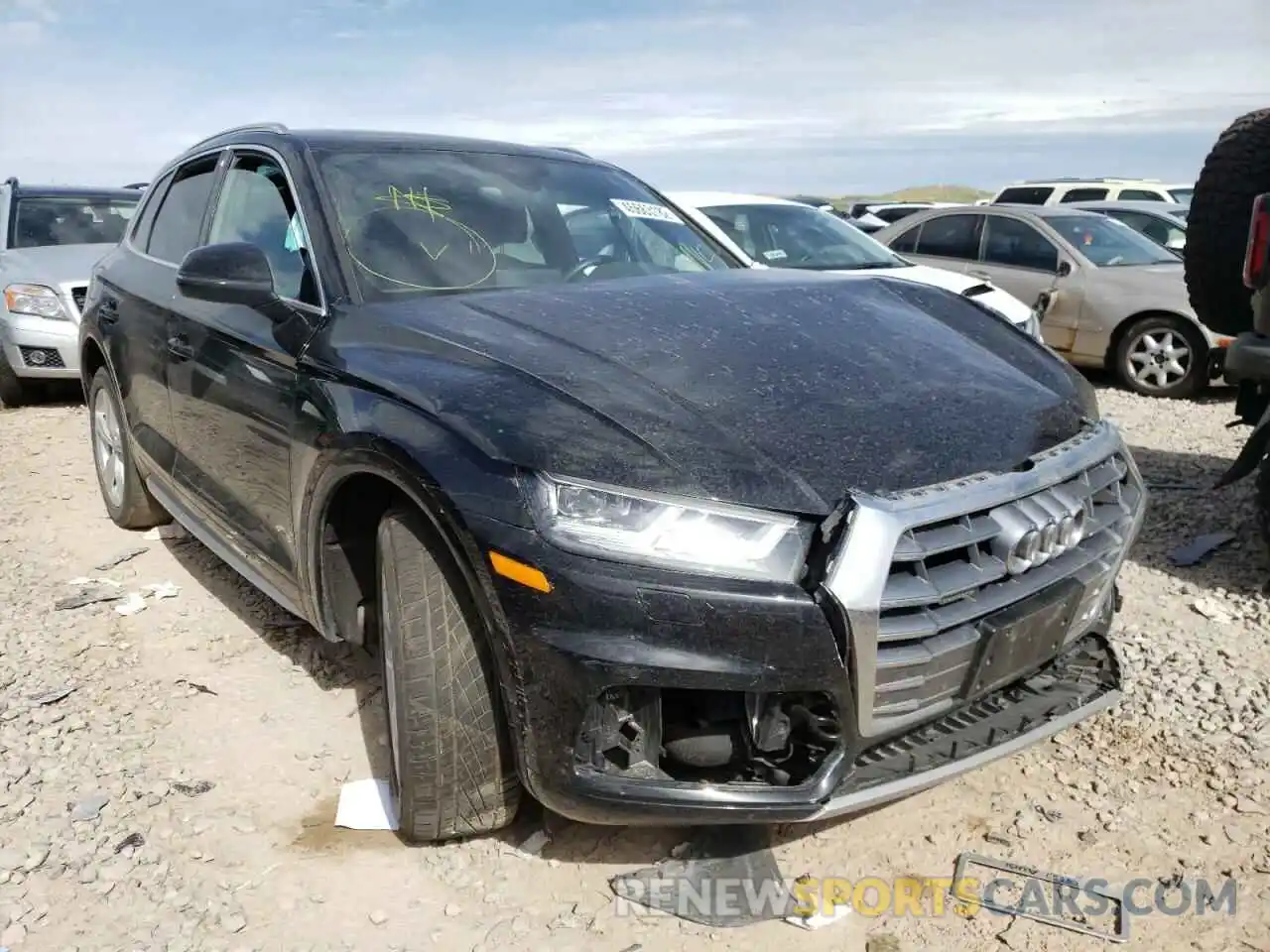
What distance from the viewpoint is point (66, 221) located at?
371 inches

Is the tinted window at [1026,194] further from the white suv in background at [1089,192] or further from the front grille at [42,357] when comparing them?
the front grille at [42,357]

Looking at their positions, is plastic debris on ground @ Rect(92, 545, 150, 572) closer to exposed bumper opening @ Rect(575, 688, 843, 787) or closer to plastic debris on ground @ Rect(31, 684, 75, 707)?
plastic debris on ground @ Rect(31, 684, 75, 707)

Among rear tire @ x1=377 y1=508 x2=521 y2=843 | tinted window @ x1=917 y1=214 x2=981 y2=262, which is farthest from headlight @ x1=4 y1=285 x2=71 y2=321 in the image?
tinted window @ x1=917 y1=214 x2=981 y2=262

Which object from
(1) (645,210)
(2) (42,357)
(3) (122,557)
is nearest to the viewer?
(1) (645,210)

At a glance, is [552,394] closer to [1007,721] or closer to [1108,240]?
[1007,721]

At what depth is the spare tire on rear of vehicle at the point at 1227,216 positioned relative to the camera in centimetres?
504

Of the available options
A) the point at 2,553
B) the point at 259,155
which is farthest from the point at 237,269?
the point at 2,553

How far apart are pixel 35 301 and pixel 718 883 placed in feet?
25.5

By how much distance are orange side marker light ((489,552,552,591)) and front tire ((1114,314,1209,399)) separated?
293 inches

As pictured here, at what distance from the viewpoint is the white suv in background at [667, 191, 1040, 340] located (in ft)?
23.6

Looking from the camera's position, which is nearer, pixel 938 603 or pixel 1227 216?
pixel 938 603

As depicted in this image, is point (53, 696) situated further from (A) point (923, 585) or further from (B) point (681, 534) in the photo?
(A) point (923, 585)

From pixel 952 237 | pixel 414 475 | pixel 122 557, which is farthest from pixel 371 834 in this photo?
pixel 952 237

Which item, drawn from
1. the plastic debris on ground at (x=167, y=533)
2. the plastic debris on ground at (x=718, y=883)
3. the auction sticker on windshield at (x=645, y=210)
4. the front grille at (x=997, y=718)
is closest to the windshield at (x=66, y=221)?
the plastic debris on ground at (x=167, y=533)
